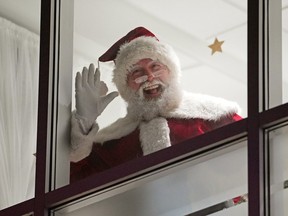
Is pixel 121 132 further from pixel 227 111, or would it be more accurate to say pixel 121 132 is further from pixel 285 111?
pixel 285 111

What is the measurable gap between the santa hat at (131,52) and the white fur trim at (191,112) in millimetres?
65

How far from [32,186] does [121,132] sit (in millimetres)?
279

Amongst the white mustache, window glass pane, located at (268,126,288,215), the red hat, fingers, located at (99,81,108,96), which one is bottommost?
window glass pane, located at (268,126,288,215)

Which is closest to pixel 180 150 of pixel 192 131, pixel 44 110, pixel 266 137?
pixel 192 131

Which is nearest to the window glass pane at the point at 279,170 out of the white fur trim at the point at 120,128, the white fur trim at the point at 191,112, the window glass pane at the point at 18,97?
the white fur trim at the point at 191,112

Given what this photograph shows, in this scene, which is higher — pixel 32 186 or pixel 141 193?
pixel 32 186

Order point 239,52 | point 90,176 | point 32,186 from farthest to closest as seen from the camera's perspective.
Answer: point 32,186 < point 90,176 < point 239,52

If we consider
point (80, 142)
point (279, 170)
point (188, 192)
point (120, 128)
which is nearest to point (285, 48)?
point (279, 170)

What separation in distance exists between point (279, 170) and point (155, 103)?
396mm

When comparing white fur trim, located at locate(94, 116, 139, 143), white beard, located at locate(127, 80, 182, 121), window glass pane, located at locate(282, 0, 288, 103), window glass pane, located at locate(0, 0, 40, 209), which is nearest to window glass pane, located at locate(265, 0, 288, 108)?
window glass pane, located at locate(282, 0, 288, 103)

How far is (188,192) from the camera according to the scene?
1.93 meters

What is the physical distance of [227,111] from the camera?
1.91m

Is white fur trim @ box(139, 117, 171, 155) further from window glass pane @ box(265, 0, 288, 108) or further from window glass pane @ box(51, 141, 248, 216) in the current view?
window glass pane @ box(265, 0, 288, 108)

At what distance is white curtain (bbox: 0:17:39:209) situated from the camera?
2285mm
